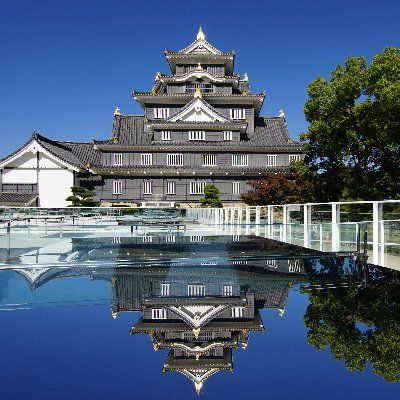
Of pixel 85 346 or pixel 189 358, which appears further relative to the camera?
pixel 85 346

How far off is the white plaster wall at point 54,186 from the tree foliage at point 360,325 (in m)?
34.8

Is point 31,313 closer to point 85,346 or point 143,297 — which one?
point 143,297

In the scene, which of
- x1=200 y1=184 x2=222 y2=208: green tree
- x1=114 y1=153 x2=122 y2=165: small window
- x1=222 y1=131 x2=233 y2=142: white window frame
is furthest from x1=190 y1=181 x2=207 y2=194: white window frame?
x1=114 y1=153 x2=122 y2=165: small window

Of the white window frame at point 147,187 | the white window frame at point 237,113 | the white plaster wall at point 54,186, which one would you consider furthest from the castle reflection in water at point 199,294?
the white window frame at point 237,113

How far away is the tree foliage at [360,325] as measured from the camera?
2.31m

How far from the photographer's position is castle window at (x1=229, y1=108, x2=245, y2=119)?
3834 centimetres

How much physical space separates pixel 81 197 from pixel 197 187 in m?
9.53

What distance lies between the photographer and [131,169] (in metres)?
35.7

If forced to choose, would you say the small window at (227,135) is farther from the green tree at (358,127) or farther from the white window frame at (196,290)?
the white window frame at (196,290)

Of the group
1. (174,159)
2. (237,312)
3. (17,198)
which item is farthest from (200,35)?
Answer: (237,312)

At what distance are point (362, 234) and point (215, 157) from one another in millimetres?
29753

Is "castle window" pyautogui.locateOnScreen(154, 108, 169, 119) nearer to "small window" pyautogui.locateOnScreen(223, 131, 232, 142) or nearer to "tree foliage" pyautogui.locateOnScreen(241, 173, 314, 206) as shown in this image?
"small window" pyautogui.locateOnScreen(223, 131, 232, 142)

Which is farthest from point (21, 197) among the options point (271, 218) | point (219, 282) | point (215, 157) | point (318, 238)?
point (219, 282)

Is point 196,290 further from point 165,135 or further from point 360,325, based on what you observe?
point 165,135
